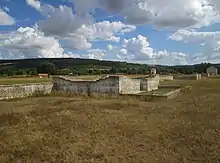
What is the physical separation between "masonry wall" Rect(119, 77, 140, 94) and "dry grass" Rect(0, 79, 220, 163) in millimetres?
9528

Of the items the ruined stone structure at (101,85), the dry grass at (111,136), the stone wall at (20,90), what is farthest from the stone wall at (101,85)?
the dry grass at (111,136)

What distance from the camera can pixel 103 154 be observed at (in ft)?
25.7

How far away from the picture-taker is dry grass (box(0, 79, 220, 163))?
7.72m

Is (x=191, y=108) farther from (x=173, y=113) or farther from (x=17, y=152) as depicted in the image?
(x=17, y=152)

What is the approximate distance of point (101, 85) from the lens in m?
24.4

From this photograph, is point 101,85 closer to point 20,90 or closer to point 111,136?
point 20,90

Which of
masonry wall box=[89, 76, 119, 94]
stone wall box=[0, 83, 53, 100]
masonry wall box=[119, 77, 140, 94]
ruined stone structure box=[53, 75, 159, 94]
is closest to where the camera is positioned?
stone wall box=[0, 83, 53, 100]

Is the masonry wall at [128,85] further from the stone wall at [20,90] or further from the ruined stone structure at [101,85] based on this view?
the stone wall at [20,90]

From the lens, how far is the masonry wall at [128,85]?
23.8 m

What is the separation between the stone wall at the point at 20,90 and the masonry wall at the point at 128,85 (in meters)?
6.87

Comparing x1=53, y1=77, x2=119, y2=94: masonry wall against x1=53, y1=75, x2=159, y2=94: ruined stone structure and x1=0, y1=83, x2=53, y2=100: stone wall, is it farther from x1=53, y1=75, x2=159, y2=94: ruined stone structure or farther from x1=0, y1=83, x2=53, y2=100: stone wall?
x1=0, y1=83, x2=53, y2=100: stone wall

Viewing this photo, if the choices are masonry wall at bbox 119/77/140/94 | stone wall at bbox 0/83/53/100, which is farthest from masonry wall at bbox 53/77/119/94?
stone wall at bbox 0/83/53/100

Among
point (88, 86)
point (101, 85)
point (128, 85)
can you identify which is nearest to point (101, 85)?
point (101, 85)

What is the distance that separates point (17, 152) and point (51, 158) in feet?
4.14
